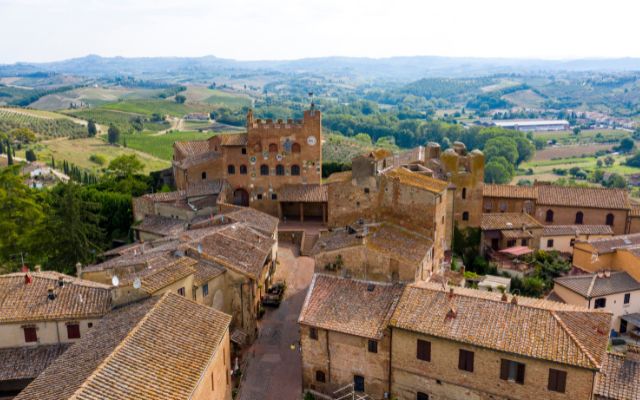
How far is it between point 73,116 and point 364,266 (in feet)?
547

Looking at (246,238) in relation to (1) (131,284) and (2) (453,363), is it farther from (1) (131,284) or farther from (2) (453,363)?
(2) (453,363)

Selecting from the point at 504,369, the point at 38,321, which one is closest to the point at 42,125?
the point at 38,321

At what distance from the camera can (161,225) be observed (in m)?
52.2

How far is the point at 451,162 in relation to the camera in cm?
5231

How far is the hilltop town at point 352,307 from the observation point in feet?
83.1

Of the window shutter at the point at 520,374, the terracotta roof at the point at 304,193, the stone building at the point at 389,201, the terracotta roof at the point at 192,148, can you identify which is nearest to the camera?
the window shutter at the point at 520,374

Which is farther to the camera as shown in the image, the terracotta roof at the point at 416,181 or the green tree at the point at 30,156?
the green tree at the point at 30,156

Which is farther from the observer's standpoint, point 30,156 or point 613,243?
point 30,156

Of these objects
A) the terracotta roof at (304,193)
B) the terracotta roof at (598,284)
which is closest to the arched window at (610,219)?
the terracotta roof at (598,284)

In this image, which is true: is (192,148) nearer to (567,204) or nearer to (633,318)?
(567,204)

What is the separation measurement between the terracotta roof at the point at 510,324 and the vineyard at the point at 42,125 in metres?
137

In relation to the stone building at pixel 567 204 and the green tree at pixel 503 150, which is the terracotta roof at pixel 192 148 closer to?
the stone building at pixel 567 204

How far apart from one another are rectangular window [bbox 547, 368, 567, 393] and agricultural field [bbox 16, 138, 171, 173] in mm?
96317

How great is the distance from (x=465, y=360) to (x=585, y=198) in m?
38.7
